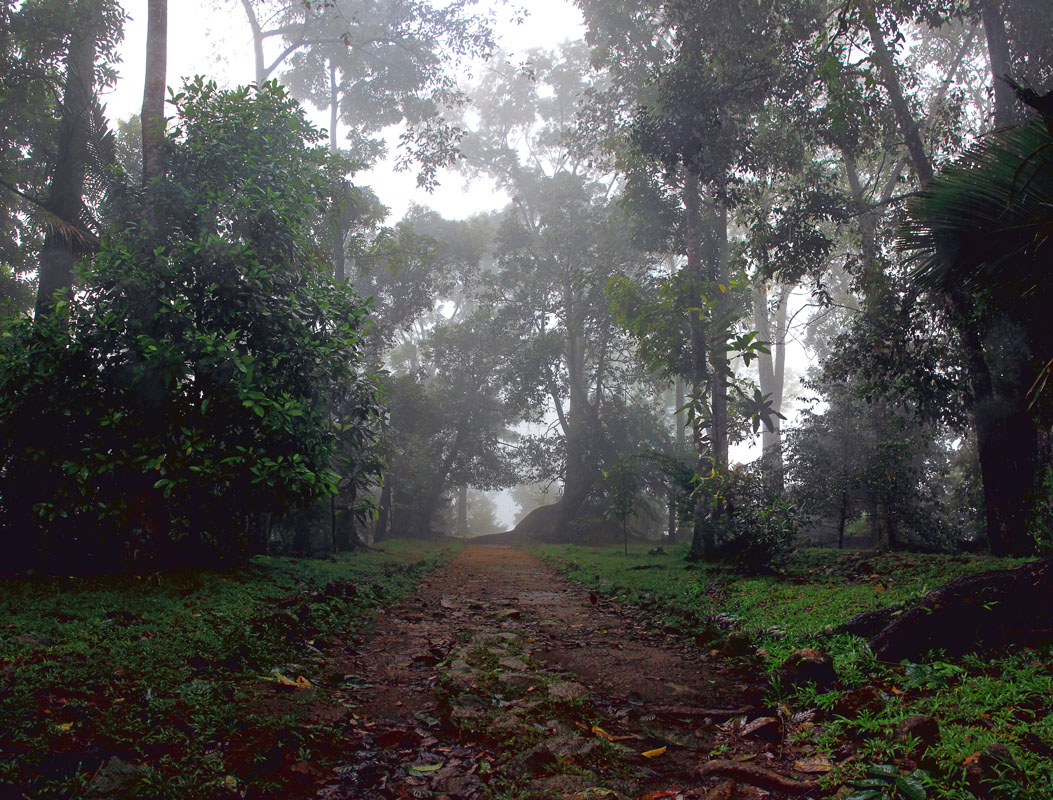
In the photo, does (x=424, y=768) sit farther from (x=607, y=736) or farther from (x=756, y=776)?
(x=756, y=776)

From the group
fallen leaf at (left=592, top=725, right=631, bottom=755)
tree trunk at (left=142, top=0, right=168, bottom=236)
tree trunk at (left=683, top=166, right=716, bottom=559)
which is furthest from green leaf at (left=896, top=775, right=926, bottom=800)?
tree trunk at (left=142, top=0, right=168, bottom=236)

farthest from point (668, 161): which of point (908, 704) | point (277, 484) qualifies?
point (908, 704)

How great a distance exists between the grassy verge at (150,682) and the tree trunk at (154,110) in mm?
5051

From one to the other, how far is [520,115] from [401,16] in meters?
15.5

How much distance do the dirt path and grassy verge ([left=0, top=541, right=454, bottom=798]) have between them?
422 mm

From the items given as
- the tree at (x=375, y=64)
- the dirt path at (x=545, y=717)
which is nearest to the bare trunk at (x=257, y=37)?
the tree at (x=375, y=64)

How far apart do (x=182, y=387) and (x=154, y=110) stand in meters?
4.84

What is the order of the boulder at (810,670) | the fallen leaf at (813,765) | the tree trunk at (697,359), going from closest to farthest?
the fallen leaf at (813,765) < the boulder at (810,670) < the tree trunk at (697,359)

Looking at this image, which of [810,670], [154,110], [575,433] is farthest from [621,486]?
[810,670]

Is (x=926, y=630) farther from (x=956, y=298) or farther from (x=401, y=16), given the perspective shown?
(x=401, y=16)

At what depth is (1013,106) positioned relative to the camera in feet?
31.8

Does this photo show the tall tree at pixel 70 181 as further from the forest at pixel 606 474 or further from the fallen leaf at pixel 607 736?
the fallen leaf at pixel 607 736

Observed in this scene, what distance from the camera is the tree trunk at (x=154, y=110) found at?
835 cm

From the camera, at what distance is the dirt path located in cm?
274
